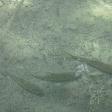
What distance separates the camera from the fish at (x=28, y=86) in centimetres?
308

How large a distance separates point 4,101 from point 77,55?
0.82 m

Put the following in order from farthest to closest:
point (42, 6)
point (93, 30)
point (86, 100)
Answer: point (42, 6) → point (93, 30) → point (86, 100)

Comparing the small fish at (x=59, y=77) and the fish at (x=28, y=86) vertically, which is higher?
Result: the small fish at (x=59, y=77)

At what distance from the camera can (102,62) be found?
10.1 ft

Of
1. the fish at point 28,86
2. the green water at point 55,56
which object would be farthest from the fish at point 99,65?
the fish at point 28,86

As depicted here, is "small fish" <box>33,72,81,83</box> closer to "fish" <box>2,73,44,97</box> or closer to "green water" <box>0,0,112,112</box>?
"green water" <box>0,0,112,112</box>

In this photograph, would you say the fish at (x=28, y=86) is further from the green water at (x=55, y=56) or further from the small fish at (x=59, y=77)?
the small fish at (x=59, y=77)

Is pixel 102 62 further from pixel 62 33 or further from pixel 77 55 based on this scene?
pixel 62 33

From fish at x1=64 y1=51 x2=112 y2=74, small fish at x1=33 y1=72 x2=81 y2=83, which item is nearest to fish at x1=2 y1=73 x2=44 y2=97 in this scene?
small fish at x1=33 y1=72 x2=81 y2=83

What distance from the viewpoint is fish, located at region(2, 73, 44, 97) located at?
10.1ft

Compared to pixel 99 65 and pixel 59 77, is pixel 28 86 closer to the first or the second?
pixel 59 77

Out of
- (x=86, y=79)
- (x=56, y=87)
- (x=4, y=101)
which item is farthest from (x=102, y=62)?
(x=4, y=101)

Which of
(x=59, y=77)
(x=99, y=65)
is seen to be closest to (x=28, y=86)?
(x=59, y=77)

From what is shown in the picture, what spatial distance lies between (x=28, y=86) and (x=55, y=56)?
39 cm
